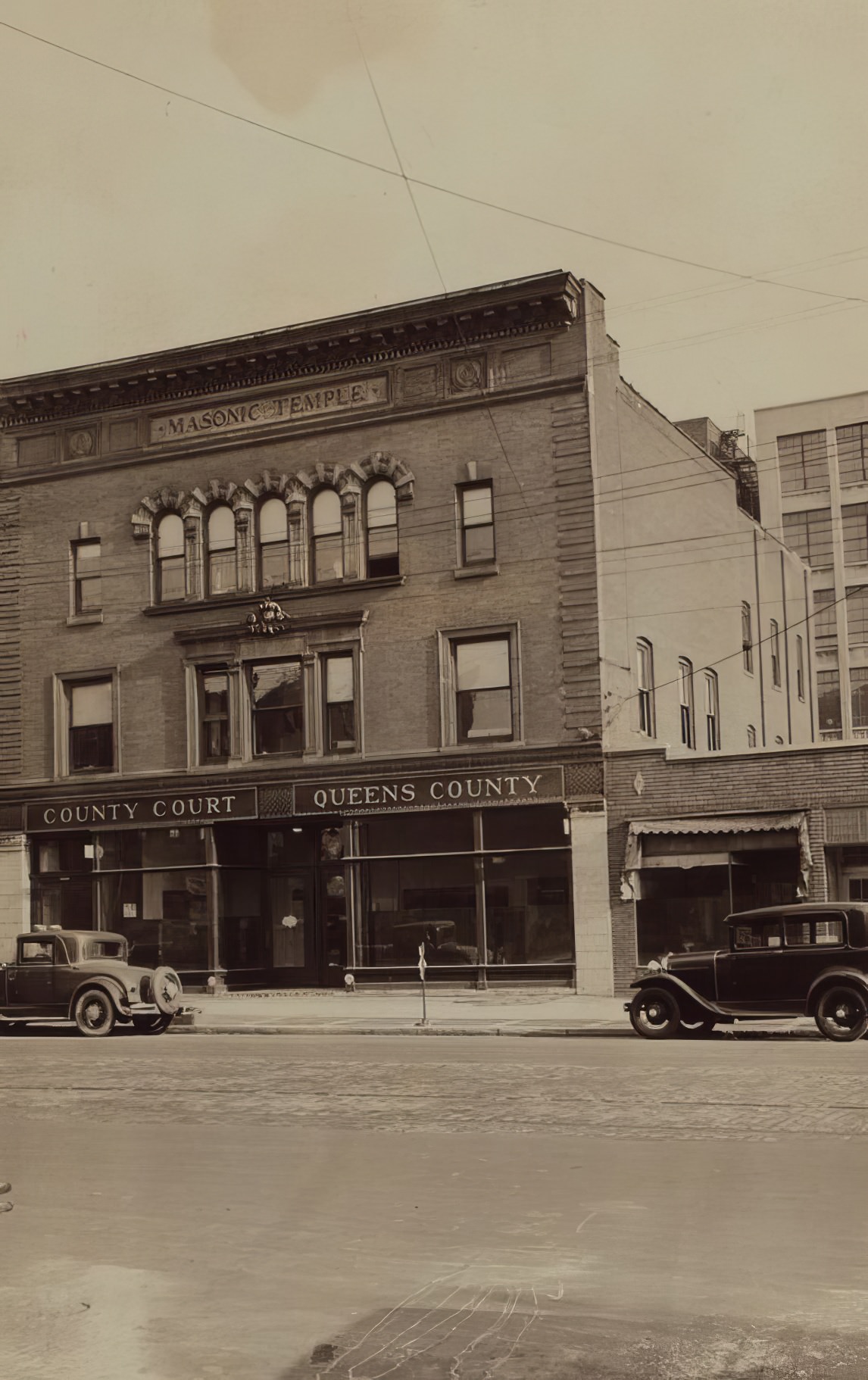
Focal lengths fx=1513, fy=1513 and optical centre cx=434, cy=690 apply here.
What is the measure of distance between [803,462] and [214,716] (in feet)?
57.4

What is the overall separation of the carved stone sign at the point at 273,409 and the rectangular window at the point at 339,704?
528 centimetres

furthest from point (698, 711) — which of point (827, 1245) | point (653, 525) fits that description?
point (827, 1245)

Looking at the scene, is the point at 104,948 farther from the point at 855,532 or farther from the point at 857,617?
the point at 857,617

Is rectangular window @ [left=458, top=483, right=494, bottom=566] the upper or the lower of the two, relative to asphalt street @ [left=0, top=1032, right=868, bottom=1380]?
upper

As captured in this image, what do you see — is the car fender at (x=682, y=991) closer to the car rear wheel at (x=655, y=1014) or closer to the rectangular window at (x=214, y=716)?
the car rear wheel at (x=655, y=1014)

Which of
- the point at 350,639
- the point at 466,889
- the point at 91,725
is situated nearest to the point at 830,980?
the point at 466,889

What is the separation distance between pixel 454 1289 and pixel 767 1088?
302 inches

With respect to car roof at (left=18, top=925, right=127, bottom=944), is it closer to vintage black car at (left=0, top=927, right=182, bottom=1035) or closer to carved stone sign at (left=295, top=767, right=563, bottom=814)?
vintage black car at (left=0, top=927, right=182, bottom=1035)

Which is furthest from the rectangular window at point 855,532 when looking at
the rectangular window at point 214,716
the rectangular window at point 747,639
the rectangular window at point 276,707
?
the rectangular window at point 214,716

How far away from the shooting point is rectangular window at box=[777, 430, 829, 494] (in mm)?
38594

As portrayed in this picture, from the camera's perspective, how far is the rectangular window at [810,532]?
1681 inches

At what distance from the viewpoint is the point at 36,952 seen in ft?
79.3

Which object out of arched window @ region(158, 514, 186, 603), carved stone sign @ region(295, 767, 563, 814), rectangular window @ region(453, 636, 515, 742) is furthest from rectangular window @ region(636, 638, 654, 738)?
arched window @ region(158, 514, 186, 603)

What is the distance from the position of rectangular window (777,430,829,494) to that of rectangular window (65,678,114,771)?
60.6ft
